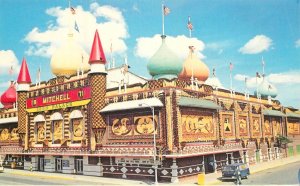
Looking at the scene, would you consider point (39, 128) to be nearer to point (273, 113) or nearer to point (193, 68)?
point (193, 68)

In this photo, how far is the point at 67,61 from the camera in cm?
4953

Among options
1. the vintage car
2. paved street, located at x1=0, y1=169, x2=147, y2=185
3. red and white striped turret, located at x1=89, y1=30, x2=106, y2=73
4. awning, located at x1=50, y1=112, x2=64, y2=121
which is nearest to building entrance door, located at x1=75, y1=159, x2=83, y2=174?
paved street, located at x1=0, y1=169, x2=147, y2=185

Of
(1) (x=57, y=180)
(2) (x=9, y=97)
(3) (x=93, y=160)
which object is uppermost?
(2) (x=9, y=97)

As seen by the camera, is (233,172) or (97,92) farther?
(97,92)

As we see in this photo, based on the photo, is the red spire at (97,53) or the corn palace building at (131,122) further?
the red spire at (97,53)

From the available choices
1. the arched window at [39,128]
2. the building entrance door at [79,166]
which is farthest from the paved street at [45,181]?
the arched window at [39,128]

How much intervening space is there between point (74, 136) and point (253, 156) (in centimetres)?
2534

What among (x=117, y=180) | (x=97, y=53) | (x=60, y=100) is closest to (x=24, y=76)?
(x=60, y=100)

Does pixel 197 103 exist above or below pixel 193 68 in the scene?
below

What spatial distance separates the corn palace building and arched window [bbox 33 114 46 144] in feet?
0.43

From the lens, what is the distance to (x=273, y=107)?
59438mm

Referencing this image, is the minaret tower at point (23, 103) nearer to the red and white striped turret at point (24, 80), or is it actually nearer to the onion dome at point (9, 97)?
the red and white striped turret at point (24, 80)

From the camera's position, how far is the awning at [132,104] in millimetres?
36438

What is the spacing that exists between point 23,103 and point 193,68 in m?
24.6
